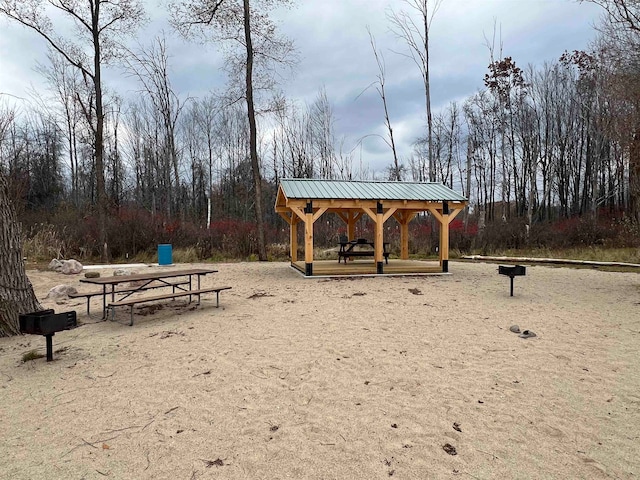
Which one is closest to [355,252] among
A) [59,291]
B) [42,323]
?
[59,291]

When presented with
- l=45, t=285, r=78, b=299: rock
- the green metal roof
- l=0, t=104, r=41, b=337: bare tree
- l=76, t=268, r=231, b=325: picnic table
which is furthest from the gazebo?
l=0, t=104, r=41, b=337: bare tree

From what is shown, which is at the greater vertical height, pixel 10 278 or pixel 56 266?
pixel 10 278

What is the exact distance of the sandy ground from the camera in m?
2.34

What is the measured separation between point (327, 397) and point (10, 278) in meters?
4.51

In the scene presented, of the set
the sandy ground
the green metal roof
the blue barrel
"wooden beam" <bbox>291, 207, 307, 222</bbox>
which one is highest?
the green metal roof

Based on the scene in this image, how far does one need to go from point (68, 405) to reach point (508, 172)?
33134 millimetres

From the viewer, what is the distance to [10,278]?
5039 mm

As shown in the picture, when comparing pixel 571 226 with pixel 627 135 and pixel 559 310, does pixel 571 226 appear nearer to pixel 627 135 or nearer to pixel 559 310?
pixel 627 135

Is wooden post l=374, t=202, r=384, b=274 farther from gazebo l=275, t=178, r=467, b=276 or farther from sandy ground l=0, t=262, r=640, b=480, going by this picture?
sandy ground l=0, t=262, r=640, b=480

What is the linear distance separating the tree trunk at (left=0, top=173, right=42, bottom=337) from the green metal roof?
6.34 metres

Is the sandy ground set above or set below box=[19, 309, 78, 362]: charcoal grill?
below

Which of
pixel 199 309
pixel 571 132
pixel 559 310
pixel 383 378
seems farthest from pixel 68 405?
pixel 571 132

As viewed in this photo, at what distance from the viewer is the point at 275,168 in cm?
3108

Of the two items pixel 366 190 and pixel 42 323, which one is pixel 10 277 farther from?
pixel 366 190
